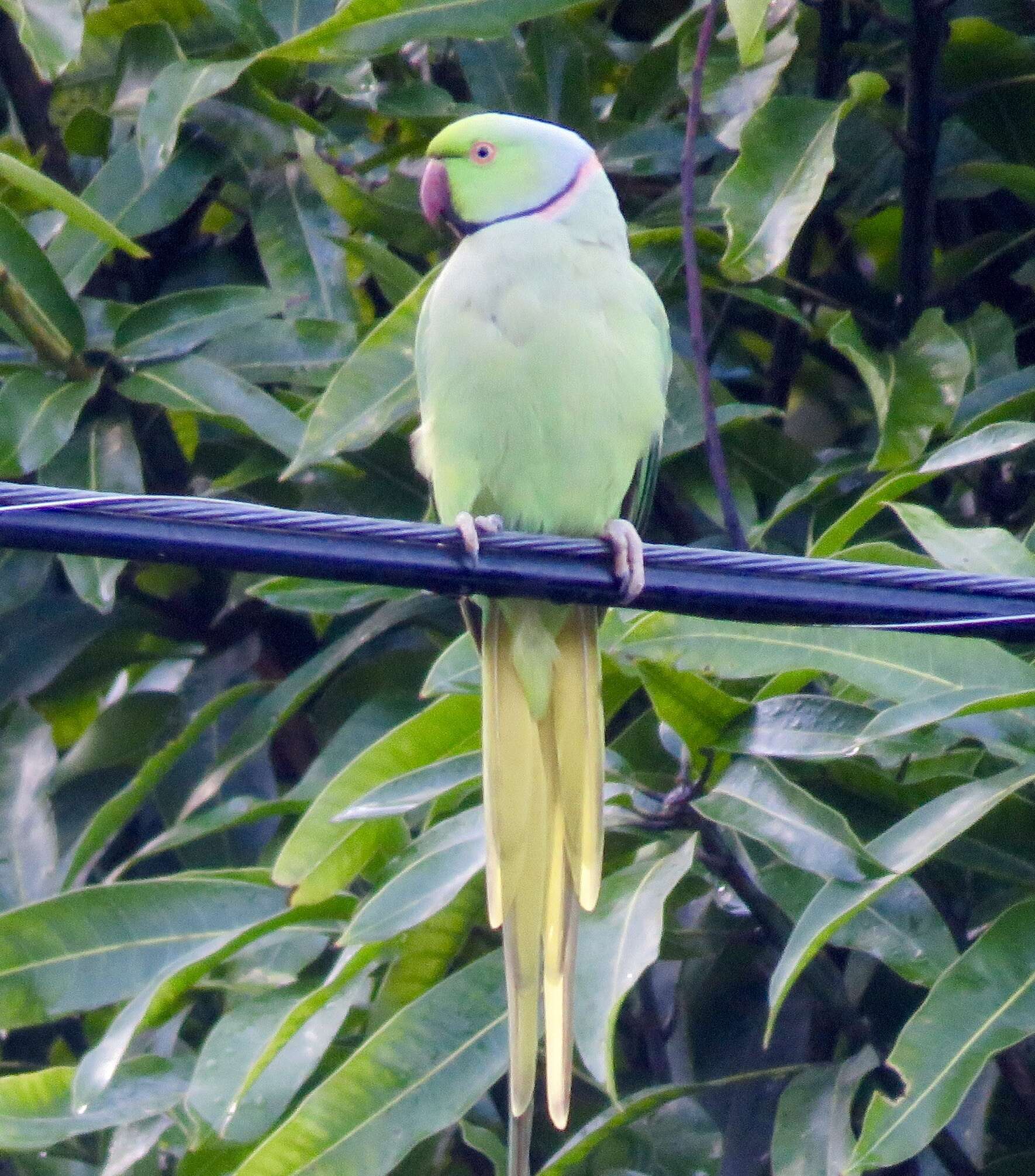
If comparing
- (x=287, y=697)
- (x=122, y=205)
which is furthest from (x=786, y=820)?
(x=122, y=205)

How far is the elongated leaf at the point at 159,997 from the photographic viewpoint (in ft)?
8.32

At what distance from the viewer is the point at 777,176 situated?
116 inches

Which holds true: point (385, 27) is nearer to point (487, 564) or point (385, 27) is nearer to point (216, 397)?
point (216, 397)

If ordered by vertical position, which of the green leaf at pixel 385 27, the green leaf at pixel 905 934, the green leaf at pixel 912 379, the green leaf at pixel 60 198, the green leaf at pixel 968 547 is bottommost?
the green leaf at pixel 905 934

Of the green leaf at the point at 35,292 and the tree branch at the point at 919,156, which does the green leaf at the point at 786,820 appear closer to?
the tree branch at the point at 919,156

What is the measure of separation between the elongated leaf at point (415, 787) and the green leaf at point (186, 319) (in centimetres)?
108

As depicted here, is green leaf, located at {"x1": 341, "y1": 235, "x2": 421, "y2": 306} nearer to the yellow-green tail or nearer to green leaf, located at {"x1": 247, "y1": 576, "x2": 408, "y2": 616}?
green leaf, located at {"x1": 247, "y1": 576, "x2": 408, "y2": 616}

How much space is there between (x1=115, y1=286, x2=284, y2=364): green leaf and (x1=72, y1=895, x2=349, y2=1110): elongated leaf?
46.0 inches

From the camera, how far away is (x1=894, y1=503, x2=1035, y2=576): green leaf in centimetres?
248

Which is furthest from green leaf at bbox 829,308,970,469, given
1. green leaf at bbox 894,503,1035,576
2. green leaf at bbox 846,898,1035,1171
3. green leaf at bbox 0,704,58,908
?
green leaf at bbox 0,704,58,908

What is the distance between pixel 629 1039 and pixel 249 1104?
32.1 inches

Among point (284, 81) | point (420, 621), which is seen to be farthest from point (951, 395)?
point (284, 81)

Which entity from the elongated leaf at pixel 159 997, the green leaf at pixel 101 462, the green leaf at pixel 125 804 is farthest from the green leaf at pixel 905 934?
the green leaf at pixel 101 462

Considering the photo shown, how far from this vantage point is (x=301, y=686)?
126 inches
